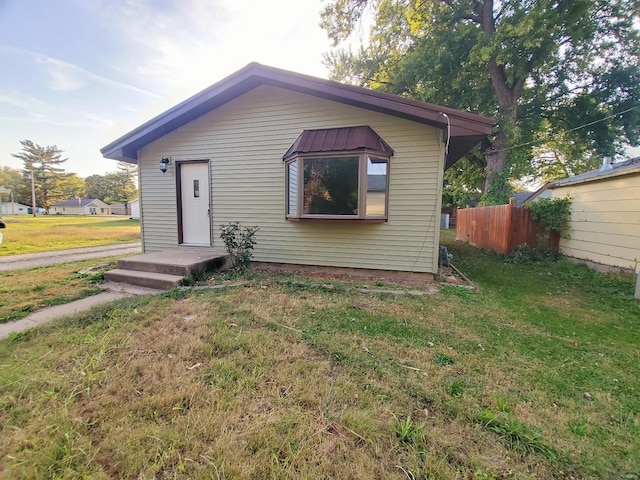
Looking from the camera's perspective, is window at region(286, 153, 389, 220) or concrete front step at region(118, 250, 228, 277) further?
window at region(286, 153, 389, 220)

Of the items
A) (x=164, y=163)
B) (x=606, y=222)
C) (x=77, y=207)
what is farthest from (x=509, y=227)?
(x=77, y=207)

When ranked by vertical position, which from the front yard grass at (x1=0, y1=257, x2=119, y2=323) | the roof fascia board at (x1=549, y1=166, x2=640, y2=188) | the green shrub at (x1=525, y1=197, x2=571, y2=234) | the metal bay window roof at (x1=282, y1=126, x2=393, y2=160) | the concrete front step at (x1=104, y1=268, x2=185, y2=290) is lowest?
the front yard grass at (x1=0, y1=257, x2=119, y2=323)

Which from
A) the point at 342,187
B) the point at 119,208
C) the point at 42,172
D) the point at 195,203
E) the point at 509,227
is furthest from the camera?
the point at 119,208

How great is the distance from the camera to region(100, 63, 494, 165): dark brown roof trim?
4449mm

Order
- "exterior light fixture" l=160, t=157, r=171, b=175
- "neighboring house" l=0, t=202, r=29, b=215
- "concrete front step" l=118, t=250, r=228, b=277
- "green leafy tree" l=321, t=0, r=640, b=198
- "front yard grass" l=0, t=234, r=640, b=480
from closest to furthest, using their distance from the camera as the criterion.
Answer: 1. "front yard grass" l=0, t=234, r=640, b=480
2. "concrete front step" l=118, t=250, r=228, b=277
3. "exterior light fixture" l=160, t=157, r=171, b=175
4. "green leafy tree" l=321, t=0, r=640, b=198
5. "neighboring house" l=0, t=202, r=29, b=215

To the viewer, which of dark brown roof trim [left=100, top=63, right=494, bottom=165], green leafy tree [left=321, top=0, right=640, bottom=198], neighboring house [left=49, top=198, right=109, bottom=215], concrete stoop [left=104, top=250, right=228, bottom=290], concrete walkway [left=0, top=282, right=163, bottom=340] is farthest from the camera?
neighboring house [left=49, top=198, right=109, bottom=215]

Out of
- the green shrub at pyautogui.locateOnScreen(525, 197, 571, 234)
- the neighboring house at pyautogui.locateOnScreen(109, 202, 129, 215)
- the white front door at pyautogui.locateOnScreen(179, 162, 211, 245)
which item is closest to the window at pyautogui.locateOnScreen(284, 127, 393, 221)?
the white front door at pyautogui.locateOnScreen(179, 162, 211, 245)

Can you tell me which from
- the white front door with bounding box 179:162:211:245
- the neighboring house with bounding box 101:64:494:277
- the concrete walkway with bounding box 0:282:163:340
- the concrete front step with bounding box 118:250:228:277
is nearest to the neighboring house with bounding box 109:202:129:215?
the neighboring house with bounding box 101:64:494:277

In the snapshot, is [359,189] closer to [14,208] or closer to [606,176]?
[606,176]

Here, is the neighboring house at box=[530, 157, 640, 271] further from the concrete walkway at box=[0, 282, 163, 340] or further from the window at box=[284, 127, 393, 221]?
the concrete walkway at box=[0, 282, 163, 340]

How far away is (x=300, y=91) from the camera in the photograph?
5.41 metres

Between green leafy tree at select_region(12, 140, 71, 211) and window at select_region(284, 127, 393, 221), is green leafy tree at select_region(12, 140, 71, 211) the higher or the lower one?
the higher one

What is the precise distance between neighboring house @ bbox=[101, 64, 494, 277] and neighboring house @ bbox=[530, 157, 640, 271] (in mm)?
3152

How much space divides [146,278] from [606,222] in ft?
30.7
